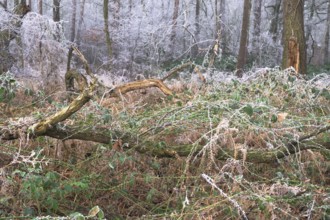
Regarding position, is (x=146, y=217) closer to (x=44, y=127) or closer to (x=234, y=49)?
(x=44, y=127)

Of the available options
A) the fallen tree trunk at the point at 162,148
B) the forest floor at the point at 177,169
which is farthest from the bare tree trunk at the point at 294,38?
the fallen tree trunk at the point at 162,148

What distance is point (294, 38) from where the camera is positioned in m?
7.62

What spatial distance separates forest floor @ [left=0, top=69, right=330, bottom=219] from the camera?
7.93 ft

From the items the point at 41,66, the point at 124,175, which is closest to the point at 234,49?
the point at 41,66

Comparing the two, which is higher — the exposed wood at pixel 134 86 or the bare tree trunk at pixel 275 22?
the bare tree trunk at pixel 275 22

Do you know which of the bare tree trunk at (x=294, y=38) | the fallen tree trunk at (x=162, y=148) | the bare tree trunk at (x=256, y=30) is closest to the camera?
the fallen tree trunk at (x=162, y=148)

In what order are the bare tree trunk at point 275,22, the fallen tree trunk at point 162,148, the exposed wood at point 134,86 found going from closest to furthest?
1. the fallen tree trunk at point 162,148
2. the exposed wood at point 134,86
3. the bare tree trunk at point 275,22

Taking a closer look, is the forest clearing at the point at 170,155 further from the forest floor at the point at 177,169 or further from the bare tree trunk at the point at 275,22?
the bare tree trunk at the point at 275,22

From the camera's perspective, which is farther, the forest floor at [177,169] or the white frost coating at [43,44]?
the white frost coating at [43,44]

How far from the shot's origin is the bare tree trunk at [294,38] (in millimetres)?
7566

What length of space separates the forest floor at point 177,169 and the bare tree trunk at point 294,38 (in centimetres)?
432

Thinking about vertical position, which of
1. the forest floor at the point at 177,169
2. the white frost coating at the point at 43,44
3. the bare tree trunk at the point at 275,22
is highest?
the bare tree trunk at the point at 275,22

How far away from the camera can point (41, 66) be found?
7141 mm

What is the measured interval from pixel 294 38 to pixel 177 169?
5.10 metres
